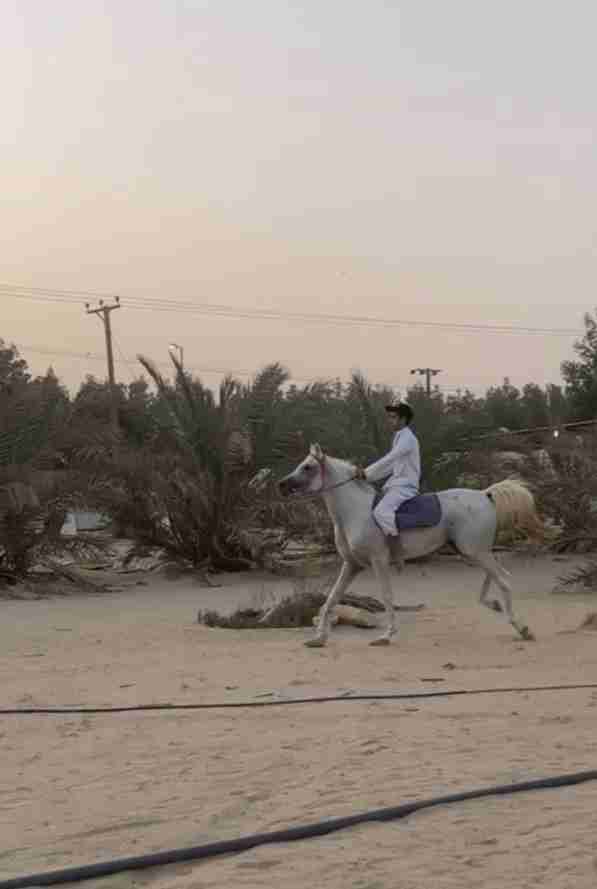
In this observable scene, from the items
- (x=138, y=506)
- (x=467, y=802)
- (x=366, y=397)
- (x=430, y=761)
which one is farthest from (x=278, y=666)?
(x=366, y=397)

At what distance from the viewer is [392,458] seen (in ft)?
38.0

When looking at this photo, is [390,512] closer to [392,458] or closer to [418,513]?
[418,513]

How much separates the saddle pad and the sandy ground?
3.77 feet

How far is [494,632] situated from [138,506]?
9.32 metres

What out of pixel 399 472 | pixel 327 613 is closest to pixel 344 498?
pixel 399 472

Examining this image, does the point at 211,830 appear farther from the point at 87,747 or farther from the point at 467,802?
Answer: the point at 87,747

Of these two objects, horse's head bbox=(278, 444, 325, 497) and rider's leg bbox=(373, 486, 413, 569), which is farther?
horse's head bbox=(278, 444, 325, 497)

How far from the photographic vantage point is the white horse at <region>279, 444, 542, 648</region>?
11.3m

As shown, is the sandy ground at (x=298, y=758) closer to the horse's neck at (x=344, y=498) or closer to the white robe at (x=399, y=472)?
the horse's neck at (x=344, y=498)

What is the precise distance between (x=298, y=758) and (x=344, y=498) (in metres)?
5.54

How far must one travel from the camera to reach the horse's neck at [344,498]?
37.5 feet

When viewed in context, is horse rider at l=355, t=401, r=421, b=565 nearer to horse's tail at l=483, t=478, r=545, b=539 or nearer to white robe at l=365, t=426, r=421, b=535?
white robe at l=365, t=426, r=421, b=535

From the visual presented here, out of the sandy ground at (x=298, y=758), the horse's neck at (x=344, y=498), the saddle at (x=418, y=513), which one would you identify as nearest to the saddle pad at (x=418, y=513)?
the saddle at (x=418, y=513)

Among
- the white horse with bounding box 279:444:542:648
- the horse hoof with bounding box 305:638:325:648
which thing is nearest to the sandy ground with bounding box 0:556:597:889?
the horse hoof with bounding box 305:638:325:648
